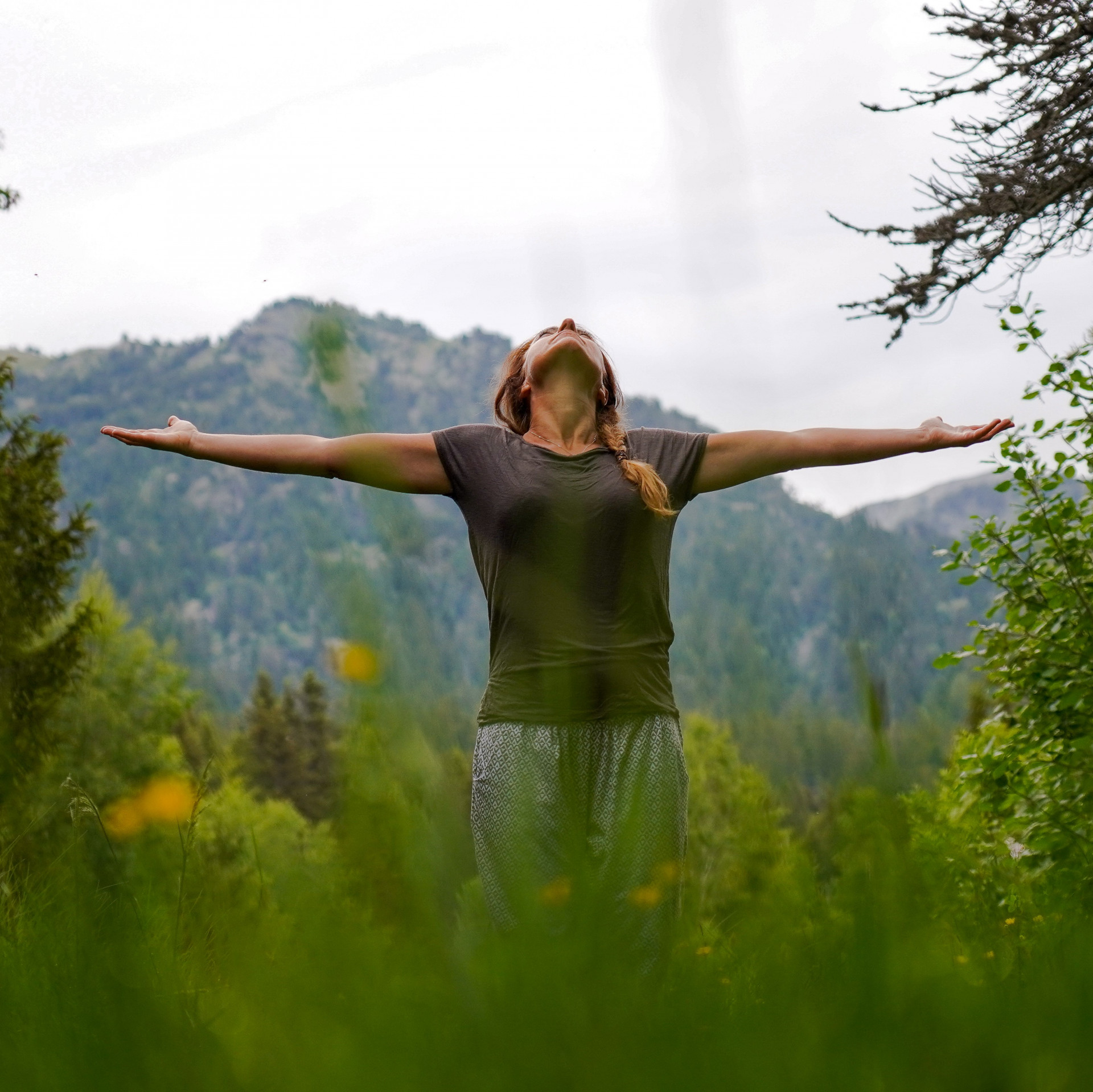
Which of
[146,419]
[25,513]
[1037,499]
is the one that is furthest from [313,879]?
[146,419]

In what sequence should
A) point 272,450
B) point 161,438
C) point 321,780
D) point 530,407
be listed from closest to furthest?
point 321,780 < point 161,438 < point 272,450 < point 530,407

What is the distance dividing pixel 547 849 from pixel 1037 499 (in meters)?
4.70

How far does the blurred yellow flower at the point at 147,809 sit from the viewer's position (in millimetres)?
942

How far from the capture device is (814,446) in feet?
10.4

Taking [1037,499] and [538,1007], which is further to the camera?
[1037,499]

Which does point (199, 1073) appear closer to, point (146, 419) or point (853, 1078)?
point (853, 1078)

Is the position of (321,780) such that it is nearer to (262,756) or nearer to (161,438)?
(262,756)

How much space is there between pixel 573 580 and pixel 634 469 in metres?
2.04

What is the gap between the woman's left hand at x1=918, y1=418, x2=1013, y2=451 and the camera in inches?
116

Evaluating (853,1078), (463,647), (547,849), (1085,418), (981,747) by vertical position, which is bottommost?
(981,747)

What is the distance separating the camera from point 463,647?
30.3 inches

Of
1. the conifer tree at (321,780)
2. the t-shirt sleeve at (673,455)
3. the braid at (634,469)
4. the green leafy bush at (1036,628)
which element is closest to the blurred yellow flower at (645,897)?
the conifer tree at (321,780)

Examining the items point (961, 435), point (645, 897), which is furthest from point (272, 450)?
point (645, 897)

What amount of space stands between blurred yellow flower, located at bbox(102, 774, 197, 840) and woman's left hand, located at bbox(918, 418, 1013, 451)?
226 centimetres
